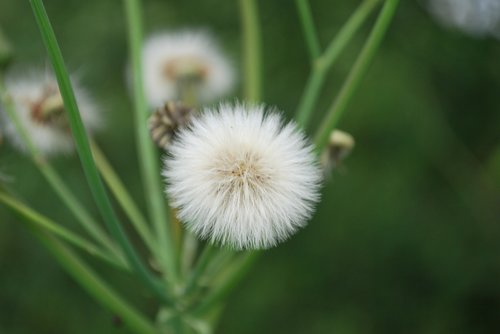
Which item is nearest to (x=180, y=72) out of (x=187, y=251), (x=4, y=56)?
(x=4, y=56)

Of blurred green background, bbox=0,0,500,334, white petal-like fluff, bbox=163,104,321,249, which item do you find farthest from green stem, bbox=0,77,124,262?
blurred green background, bbox=0,0,500,334

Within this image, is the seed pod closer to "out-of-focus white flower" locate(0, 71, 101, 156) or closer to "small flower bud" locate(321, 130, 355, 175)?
"small flower bud" locate(321, 130, 355, 175)

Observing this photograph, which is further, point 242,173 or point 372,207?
point 372,207

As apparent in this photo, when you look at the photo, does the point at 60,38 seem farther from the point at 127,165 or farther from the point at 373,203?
the point at 373,203

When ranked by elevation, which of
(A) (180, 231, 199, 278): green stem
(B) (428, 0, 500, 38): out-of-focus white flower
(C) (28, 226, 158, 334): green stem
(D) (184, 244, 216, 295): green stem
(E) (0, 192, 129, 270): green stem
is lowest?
(C) (28, 226, 158, 334): green stem

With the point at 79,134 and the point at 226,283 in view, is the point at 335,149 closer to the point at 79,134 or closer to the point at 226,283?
the point at 226,283

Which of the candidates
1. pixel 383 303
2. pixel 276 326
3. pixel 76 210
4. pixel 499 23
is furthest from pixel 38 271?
pixel 499 23

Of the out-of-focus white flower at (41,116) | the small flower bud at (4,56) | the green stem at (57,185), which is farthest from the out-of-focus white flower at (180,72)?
the green stem at (57,185)
